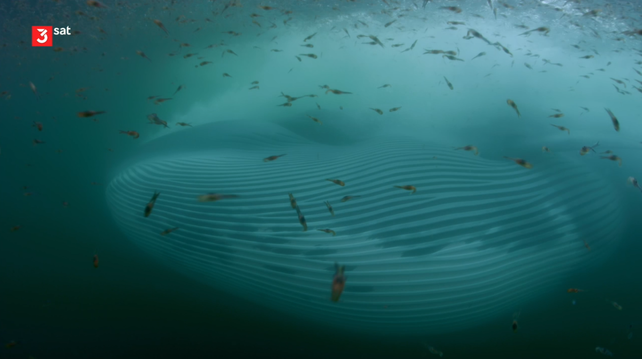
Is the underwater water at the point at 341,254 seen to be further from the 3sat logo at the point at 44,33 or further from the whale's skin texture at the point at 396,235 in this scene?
the 3sat logo at the point at 44,33

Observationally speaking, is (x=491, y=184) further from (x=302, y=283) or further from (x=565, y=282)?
(x=302, y=283)

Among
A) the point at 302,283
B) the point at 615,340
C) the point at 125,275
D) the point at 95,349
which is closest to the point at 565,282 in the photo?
the point at 615,340

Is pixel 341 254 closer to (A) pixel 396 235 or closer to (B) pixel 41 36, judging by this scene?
(A) pixel 396 235

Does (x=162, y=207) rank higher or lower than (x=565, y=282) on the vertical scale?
lower

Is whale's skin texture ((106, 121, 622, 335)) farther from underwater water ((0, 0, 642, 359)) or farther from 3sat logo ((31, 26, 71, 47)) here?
3sat logo ((31, 26, 71, 47))

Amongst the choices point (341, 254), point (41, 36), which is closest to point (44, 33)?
point (41, 36)
